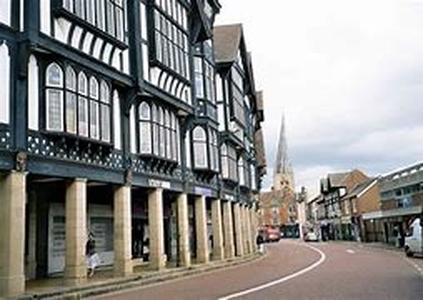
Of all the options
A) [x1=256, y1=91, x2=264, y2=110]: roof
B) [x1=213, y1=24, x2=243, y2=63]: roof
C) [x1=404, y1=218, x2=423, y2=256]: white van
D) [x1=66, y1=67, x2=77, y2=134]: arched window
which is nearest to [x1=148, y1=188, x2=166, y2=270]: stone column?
[x1=66, y1=67, x2=77, y2=134]: arched window

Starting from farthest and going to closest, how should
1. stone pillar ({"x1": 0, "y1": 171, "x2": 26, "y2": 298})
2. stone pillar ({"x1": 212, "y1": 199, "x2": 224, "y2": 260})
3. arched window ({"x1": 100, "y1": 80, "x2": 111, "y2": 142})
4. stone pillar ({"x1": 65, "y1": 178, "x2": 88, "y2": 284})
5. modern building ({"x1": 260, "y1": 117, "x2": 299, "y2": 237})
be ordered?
modern building ({"x1": 260, "y1": 117, "x2": 299, "y2": 237}), stone pillar ({"x1": 212, "y1": 199, "x2": 224, "y2": 260}), arched window ({"x1": 100, "y1": 80, "x2": 111, "y2": 142}), stone pillar ({"x1": 65, "y1": 178, "x2": 88, "y2": 284}), stone pillar ({"x1": 0, "y1": 171, "x2": 26, "y2": 298})

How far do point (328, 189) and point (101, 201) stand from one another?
77231 mm

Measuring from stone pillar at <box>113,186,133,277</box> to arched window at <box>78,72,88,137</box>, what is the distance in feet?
12.3

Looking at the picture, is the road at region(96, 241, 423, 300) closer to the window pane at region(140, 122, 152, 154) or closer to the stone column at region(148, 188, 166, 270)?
the stone column at region(148, 188, 166, 270)

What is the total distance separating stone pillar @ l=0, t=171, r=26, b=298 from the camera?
1620 centimetres

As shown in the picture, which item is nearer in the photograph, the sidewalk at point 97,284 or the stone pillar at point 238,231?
the sidewalk at point 97,284

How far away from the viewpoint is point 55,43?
740 inches

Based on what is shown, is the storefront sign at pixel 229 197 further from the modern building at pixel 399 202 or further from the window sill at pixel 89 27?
the window sill at pixel 89 27

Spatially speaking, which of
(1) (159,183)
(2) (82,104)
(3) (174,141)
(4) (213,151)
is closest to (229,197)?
(4) (213,151)

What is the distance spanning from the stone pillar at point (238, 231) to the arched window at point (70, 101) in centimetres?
2283

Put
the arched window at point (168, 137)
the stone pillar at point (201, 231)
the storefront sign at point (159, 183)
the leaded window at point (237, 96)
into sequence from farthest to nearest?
the leaded window at point (237, 96)
the stone pillar at point (201, 231)
the arched window at point (168, 137)
the storefront sign at point (159, 183)

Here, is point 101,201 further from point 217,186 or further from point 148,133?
point 217,186

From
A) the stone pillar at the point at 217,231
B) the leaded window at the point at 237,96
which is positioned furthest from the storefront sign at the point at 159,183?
the leaded window at the point at 237,96

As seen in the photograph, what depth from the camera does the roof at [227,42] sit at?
132 ft
